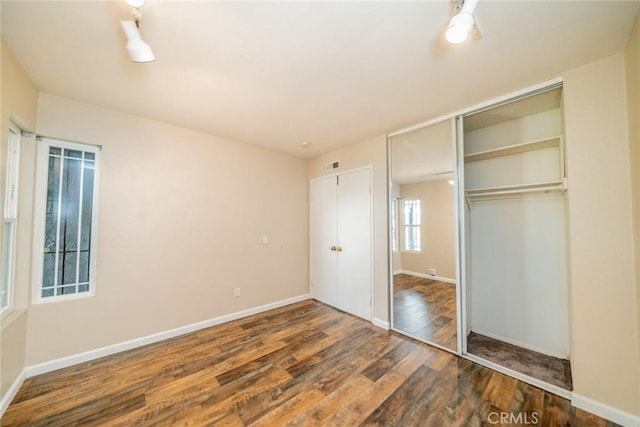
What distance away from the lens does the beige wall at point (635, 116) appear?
4.83 feet

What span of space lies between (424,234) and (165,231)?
14.7ft

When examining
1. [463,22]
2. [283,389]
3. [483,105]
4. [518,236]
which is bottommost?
[283,389]

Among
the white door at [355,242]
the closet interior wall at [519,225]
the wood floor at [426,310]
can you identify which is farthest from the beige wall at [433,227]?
the closet interior wall at [519,225]

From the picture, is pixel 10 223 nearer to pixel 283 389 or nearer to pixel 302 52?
pixel 283 389

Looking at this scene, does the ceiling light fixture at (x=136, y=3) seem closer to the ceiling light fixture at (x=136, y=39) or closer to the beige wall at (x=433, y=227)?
the ceiling light fixture at (x=136, y=39)

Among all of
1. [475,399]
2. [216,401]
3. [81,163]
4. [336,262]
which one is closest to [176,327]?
[216,401]

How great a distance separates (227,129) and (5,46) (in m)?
1.72

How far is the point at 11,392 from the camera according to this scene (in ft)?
6.02

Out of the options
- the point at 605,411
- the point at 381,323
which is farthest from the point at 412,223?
the point at 605,411

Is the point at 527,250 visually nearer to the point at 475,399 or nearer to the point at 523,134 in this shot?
the point at 523,134

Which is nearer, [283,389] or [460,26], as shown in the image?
[460,26]

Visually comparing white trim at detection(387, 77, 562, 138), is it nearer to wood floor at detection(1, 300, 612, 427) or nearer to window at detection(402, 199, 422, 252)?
window at detection(402, 199, 422, 252)

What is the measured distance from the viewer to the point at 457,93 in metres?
2.21

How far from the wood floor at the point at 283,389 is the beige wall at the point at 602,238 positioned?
363 millimetres
